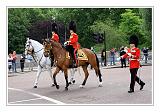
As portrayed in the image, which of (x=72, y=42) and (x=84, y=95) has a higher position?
(x=72, y=42)

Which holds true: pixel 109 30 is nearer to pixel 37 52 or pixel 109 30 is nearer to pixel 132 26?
pixel 132 26

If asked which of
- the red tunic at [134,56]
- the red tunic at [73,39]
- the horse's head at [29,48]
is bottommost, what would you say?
the red tunic at [134,56]

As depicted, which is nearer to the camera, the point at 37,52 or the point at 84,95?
the point at 84,95

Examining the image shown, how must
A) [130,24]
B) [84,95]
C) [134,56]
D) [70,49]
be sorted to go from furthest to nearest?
[130,24] → [70,49] → [84,95] → [134,56]

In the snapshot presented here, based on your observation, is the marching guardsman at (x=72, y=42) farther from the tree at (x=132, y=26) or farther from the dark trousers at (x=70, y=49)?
the tree at (x=132, y=26)

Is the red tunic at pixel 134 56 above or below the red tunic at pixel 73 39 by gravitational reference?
below

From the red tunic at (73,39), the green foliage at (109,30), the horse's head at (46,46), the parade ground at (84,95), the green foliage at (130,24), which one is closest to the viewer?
the parade ground at (84,95)

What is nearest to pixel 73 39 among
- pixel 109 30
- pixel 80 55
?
pixel 80 55

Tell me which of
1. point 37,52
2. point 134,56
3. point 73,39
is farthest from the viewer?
point 37,52

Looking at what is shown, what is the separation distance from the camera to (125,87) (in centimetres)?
1420

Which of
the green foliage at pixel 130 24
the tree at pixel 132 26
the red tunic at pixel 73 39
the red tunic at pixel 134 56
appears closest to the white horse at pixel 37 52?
the red tunic at pixel 73 39

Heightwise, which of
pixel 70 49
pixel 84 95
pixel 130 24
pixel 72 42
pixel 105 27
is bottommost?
pixel 84 95
